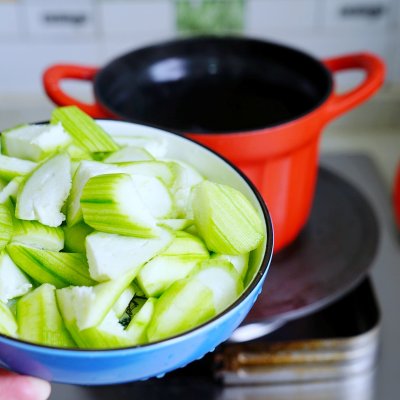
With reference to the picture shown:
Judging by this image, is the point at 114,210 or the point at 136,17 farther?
the point at 136,17

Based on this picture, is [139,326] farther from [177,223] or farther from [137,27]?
Result: [137,27]

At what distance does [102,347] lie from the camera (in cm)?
39

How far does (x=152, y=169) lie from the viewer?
0.49 metres

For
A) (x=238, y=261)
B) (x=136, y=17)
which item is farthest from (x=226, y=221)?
(x=136, y=17)

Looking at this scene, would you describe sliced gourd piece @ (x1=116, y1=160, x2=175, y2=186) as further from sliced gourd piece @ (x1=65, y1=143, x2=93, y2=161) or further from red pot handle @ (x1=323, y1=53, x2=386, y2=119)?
red pot handle @ (x1=323, y1=53, x2=386, y2=119)

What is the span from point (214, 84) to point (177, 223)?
12.2 inches

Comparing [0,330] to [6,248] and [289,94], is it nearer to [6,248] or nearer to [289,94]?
[6,248]

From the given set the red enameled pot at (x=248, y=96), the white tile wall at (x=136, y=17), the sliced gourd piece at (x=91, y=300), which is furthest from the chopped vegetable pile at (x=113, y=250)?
the white tile wall at (x=136, y=17)

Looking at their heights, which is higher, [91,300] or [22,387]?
[91,300]

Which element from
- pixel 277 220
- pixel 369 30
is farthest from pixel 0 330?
pixel 369 30

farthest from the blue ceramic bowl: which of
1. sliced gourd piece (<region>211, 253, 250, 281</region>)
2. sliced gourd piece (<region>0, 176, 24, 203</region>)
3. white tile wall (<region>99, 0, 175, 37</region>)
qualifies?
white tile wall (<region>99, 0, 175, 37</region>)

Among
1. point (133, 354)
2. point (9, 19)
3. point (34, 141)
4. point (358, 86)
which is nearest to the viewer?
point (133, 354)

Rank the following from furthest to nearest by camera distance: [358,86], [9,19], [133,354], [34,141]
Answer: [9,19], [358,86], [34,141], [133,354]

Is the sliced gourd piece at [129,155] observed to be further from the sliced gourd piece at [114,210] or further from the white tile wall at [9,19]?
the white tile wall at [9,19]
